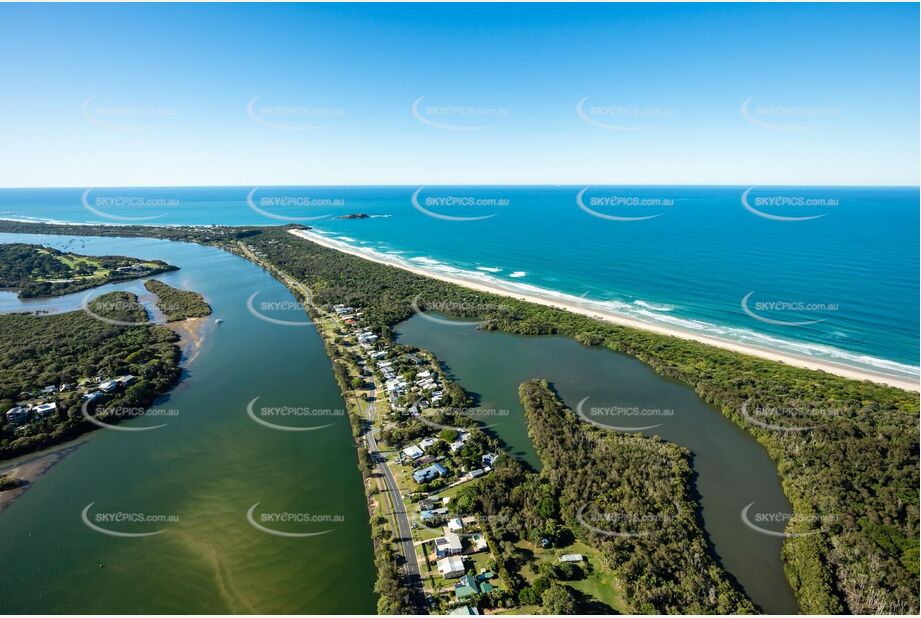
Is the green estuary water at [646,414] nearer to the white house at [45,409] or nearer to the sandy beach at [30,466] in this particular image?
the sandy beach at [30,466]

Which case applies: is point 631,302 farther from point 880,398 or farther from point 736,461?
point 736,461

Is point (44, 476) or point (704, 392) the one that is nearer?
point (44, 476)

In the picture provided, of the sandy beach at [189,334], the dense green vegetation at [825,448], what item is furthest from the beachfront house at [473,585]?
the sandy beach at [189,334]

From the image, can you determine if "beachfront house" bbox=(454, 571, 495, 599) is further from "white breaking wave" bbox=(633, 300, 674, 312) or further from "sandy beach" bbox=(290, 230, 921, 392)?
"white breaking wave" bbox=(633, 300, 674, 312)

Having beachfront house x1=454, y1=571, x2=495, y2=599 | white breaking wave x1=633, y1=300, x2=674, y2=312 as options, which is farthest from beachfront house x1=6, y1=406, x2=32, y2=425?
white breaking wave x1=633, y1=300, x2=674, y2=312

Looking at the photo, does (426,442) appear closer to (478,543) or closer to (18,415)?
(478,543)

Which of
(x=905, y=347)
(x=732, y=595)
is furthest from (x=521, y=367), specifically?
(x=905, y=347)
